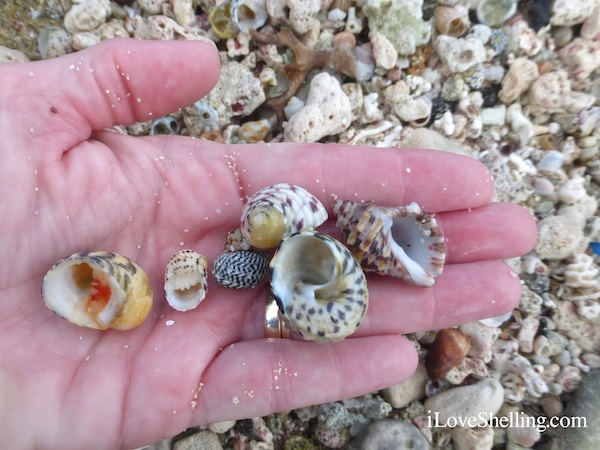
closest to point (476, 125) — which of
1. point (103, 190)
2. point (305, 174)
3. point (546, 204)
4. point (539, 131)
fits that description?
point (539, 131)

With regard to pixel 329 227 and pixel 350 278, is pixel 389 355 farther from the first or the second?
pixel 329 227

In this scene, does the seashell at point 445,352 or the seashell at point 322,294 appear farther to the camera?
the seashell at point 445,352

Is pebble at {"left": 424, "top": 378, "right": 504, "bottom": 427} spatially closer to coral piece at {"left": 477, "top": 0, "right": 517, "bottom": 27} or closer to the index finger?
the index finger

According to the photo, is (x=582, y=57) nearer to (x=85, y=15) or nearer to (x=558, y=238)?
(x=558, y=238)

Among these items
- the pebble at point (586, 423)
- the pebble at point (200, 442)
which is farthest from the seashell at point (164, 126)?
the pebble at point (586, 423)

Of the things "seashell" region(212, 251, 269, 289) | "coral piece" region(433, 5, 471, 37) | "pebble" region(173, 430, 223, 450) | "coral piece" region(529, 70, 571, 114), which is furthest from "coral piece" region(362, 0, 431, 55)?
"pebble" region(173, 430, 223, 450)

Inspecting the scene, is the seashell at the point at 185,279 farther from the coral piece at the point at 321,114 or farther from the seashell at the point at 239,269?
the coral piece at the point at 321,114

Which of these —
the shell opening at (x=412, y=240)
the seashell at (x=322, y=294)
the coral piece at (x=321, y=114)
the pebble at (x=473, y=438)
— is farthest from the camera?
the coral piece at (x=321, y=114)
